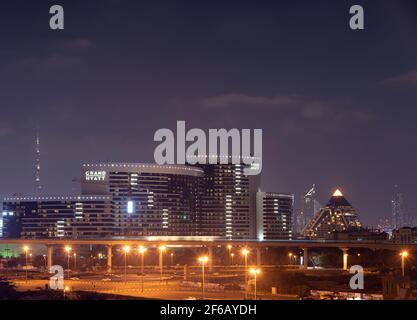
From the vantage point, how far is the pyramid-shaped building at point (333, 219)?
604 ft

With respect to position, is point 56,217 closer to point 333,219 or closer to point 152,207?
point 152,207

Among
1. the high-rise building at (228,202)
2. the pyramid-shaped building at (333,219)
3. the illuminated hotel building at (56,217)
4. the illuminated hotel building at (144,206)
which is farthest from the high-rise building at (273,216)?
the illuminated hotel building at (56,217)

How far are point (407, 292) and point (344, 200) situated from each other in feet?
500

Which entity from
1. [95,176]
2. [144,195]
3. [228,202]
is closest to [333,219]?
[228,202]

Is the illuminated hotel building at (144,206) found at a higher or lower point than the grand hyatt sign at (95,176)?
lower

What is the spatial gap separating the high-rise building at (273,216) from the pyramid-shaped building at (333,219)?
694 cm

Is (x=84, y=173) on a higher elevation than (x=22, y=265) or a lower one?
higher

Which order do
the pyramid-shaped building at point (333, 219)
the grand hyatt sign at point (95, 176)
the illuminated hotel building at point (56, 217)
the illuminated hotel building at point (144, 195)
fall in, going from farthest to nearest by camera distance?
1. the pyramid-shaped building at point (333, 219)
2. the grand hyatt sign at point (95, 176)
3. the illuminated hotel building at point (144, 195)
4. the illuminated hotel building at point (56, 217)

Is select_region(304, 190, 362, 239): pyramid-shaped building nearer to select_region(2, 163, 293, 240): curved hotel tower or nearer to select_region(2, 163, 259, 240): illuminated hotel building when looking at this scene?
select_region(2, 163, 293, 240): curved hotel tower

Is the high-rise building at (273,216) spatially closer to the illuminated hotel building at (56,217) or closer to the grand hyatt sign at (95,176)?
the grand hyatt sign at (95,176)

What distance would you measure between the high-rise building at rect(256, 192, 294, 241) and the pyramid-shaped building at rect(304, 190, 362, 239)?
273 inches

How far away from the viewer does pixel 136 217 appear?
480ft
